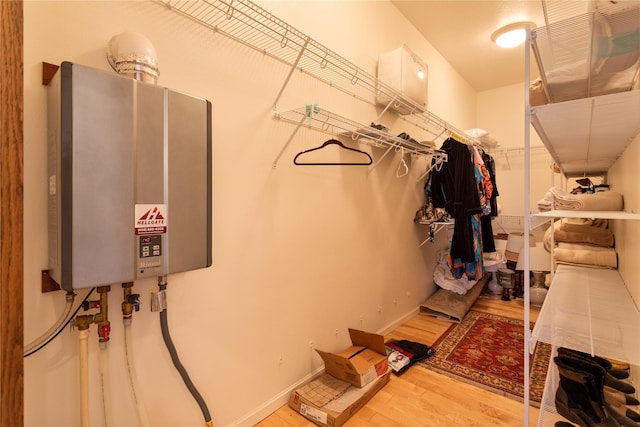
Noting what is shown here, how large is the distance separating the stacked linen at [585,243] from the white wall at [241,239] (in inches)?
48.8

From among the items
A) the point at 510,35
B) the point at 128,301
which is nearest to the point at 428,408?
the point at 128,301

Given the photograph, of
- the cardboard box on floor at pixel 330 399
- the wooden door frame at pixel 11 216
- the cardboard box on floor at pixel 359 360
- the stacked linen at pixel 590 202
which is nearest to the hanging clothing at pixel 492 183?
the stacked linen at pixel 590 202

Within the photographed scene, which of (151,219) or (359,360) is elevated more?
(151,219)

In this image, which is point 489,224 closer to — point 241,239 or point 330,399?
point 330,399

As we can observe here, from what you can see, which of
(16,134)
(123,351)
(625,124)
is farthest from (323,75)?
(123,351)

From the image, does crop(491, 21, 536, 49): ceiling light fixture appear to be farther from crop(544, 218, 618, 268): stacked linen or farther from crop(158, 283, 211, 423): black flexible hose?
crop(158, 283, 211, 423): black flexible hose

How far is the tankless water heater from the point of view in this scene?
86 centimetres

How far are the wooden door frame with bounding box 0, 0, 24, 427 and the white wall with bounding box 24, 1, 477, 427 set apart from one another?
0.36m

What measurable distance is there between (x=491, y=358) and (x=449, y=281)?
113cm

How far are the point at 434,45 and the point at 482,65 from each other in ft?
2.89

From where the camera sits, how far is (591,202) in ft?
5.36

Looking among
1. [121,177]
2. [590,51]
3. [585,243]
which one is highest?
[590,51]

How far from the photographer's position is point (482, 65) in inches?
152

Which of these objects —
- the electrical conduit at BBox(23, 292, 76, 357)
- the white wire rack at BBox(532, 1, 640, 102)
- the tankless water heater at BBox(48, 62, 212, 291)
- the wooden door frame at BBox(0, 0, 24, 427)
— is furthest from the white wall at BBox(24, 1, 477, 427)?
the white wire rack at BBox(532, 1, 640, 102)
